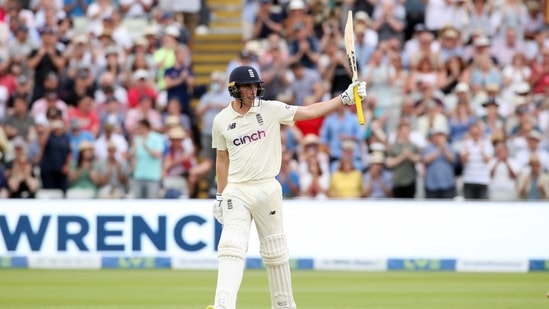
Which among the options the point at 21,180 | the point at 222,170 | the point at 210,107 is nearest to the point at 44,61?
the point at 21,180

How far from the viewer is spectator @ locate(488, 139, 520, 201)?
50.0 ft

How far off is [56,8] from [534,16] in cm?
698

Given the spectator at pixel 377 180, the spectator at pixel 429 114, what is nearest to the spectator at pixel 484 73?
the spectator at pixel 429 114

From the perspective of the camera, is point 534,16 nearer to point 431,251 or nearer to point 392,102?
point 392,102

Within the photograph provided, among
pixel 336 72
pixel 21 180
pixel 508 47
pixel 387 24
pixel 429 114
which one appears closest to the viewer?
pixel 21 180

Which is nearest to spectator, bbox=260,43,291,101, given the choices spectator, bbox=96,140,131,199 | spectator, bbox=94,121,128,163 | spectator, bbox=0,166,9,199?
spectator, bbox=94,121,128,163

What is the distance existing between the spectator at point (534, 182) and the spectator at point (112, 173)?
16.3 feet

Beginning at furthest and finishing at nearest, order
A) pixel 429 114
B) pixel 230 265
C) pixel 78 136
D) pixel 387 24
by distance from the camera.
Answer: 1. pixel 387 24
2. pixel 78 136
3. pixel 429 114
4. pixel 230 265

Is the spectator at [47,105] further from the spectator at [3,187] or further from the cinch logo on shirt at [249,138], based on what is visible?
the cinch logo on shirt at [249,138]

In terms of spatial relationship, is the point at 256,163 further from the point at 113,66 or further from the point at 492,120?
the point at 113,66

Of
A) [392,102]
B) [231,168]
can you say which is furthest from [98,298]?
[392,102]

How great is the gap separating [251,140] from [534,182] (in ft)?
25.2

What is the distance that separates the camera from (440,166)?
1530cm

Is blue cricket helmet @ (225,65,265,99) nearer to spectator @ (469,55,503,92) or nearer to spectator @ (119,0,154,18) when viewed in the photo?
spectator @ (469,55,503,92)
